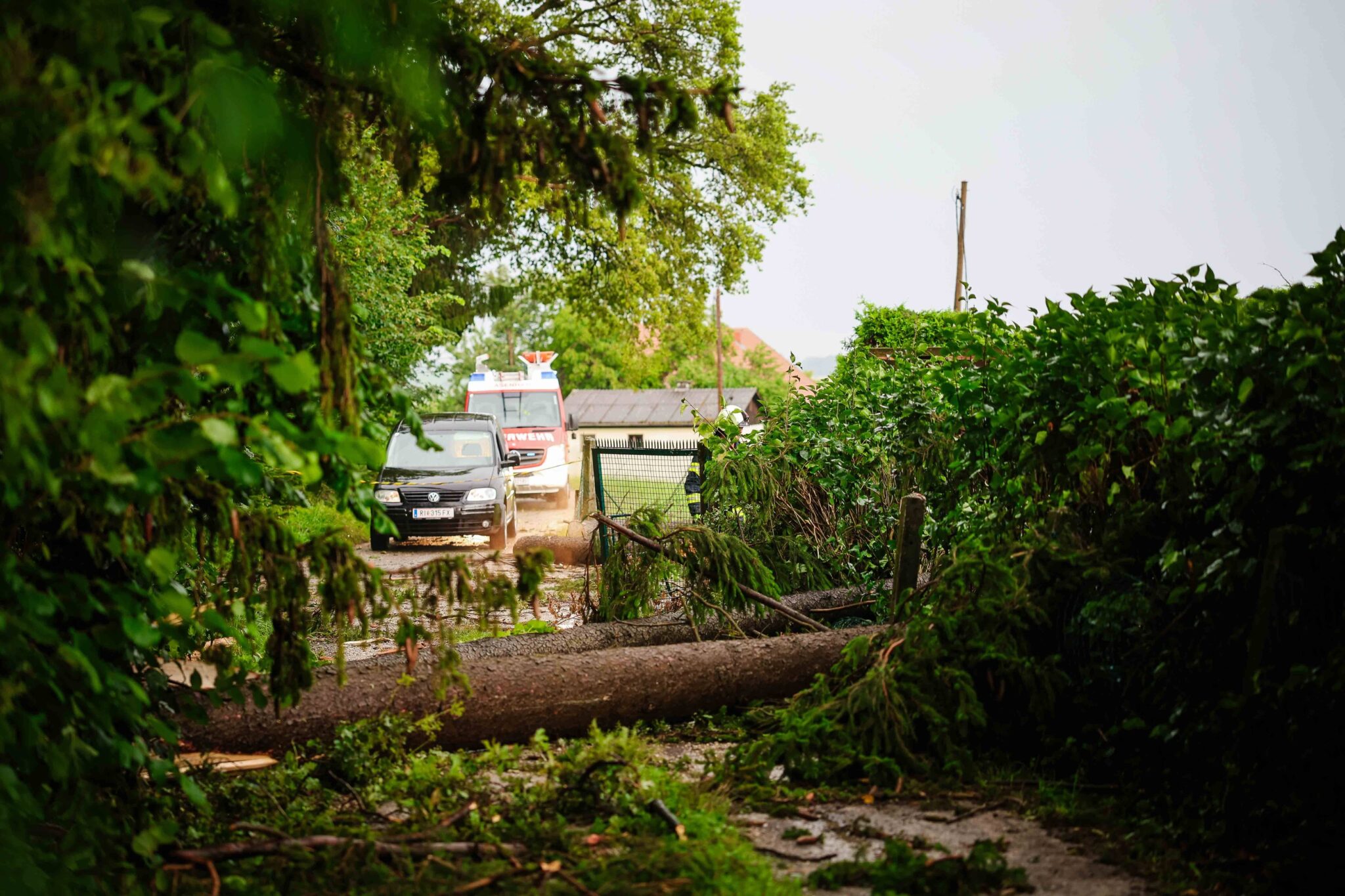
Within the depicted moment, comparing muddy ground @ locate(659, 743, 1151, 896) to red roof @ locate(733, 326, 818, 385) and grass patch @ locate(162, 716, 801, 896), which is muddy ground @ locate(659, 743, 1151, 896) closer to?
grass patch @ locate(162, 716, 801, 896)

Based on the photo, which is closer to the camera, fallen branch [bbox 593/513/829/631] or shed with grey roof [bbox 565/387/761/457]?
fallen branch [bbox 593/513/829/631]

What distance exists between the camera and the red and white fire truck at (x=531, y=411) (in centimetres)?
2441

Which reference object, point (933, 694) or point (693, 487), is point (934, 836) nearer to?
point (933, 694)

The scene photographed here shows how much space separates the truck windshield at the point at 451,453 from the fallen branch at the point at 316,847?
12.6 metres

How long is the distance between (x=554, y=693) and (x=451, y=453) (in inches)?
456

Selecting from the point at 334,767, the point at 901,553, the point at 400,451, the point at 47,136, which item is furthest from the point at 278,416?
the point at 400,451

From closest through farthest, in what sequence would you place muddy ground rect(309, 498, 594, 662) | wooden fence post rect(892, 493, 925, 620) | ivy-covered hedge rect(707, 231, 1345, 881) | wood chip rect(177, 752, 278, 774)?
ivy-covered hedge rect(707, 231, 1345, 881) < wood chip rect(177, 752, 278, 774) < wooden fence post rect(892, 493, 925, 620) < muddy ground rect(309, 498, 594, 662)

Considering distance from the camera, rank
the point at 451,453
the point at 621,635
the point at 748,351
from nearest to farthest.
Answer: the point at 621,635 → the point at 451,453 → the point at 748,351

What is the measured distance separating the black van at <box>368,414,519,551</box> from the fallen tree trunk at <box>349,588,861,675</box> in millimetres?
8289

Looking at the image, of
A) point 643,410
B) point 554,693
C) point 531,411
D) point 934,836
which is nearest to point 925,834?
point 934,836

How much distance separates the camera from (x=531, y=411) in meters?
25.6

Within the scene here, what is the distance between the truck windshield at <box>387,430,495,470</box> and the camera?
16.3 m

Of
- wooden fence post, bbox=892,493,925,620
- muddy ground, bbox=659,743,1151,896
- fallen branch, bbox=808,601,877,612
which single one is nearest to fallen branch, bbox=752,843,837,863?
muddy ground, bbox=659,743,1151,896

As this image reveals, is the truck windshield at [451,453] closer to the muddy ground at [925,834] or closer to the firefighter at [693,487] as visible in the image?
the firefighter at [693,487]
